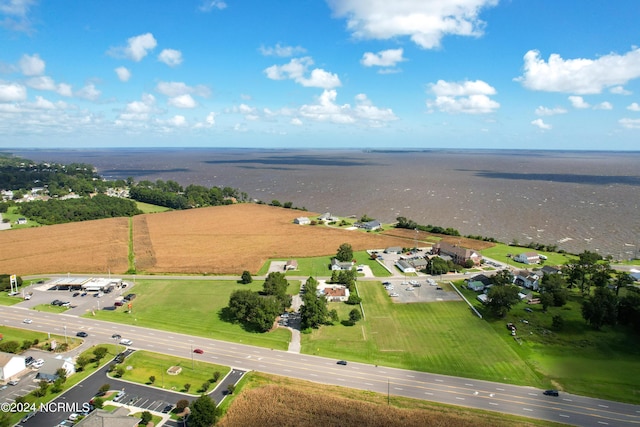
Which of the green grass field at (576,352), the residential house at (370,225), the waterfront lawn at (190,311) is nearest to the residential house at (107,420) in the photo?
the waterfront lawn at (190,311)

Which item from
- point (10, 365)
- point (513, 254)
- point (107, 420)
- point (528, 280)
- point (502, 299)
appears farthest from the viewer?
point (513, 254)

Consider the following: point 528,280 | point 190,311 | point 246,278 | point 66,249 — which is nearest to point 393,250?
point 528,280

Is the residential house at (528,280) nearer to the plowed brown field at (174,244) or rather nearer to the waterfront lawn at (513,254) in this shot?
the waterfront lawn at (513,254)

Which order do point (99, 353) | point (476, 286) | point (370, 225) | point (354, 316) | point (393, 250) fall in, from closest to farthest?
point (99, 353) < point (354, 316) < point (476, 286) < point (393, 250) < point (370, 225)

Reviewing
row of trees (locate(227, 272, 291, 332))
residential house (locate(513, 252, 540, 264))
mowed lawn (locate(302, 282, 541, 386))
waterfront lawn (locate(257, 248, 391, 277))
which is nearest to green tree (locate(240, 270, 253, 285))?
waterfront lawn (locate(257, 248, 391, 277))

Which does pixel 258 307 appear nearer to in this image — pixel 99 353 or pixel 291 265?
pixel 99 353
